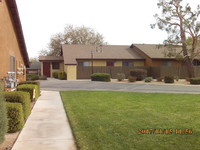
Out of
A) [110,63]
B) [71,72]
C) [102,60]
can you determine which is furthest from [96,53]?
[71,72]

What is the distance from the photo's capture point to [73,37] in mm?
54344

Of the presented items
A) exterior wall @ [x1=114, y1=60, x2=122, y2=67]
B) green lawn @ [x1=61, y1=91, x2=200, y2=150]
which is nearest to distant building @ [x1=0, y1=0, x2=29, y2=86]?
green lawn @ [x1=61, y1=91, x2=200, y2=150]

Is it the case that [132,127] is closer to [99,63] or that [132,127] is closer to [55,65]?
[99,63]

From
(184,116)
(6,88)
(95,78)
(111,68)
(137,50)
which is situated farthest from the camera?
(137,50)

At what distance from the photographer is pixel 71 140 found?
16.5 feet

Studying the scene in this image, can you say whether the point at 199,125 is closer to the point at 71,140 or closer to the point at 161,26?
the point at 71,140

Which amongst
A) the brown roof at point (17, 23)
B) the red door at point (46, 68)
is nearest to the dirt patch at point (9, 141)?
the brown roof at point (17, 23)

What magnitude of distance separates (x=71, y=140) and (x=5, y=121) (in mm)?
1574

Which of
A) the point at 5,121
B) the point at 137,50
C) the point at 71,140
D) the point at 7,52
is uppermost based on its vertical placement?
the point at 137,50

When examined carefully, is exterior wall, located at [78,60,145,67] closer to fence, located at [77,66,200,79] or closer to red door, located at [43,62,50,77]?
fence, located at [77,66,200,79]

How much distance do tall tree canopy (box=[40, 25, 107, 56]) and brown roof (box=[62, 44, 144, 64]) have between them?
18509 mm

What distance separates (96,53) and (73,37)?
71.8 ft

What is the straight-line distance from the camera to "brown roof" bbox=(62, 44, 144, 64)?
32.8 metres

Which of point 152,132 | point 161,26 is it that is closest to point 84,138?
point 152,132
